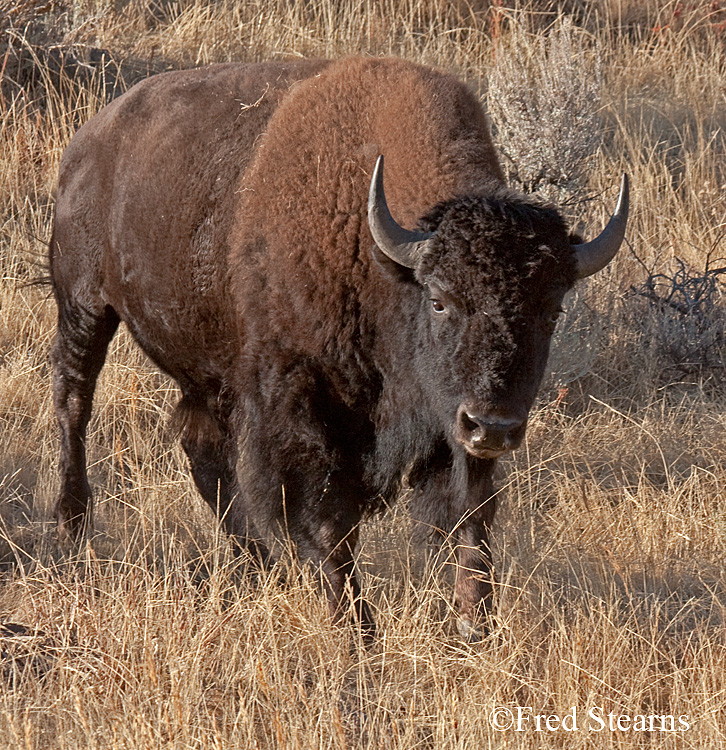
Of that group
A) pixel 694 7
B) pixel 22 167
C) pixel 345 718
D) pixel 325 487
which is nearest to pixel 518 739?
pixel 345 718

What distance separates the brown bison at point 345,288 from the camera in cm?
345

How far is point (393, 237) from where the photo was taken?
352 centimetres

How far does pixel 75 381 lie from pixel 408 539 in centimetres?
182

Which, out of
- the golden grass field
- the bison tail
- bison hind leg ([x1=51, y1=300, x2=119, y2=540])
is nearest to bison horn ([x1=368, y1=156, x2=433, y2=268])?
the golden grass field

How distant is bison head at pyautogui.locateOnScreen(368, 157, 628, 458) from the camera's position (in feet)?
10.9

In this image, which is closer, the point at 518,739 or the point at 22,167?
the point at 518,739

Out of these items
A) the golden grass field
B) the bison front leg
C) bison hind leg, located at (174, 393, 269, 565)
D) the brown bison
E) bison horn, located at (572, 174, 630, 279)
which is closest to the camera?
the golden grass field

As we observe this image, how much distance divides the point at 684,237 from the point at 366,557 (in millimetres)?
4034

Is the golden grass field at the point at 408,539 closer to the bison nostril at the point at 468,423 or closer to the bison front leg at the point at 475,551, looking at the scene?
the bison front leg at the point at 475,551

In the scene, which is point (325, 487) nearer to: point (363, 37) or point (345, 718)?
point (345, 718)

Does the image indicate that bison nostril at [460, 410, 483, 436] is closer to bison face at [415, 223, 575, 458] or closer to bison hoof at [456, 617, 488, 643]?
bison face at [415, 223, 575, 458]

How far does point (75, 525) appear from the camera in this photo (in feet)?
15.9

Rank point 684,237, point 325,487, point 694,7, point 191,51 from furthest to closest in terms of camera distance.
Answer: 1. point 694,7
2. point 191,51
3. point 684,237
4. point 325,487

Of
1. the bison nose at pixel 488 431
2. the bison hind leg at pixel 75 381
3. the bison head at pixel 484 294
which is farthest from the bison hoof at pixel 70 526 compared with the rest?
the bison nose at pixel 488 431
